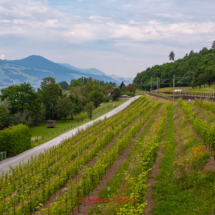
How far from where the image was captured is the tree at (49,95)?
7081 centimetres

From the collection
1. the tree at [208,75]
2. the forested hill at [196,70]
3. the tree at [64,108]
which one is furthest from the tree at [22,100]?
the tree at [208,75]

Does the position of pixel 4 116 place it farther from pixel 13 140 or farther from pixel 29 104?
pixel 13 140

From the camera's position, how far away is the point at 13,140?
80.4ft

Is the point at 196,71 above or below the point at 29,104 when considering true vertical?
above

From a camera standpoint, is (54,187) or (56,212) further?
(54,187)

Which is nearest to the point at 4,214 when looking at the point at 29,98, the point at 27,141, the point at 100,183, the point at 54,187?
the point at 54,187


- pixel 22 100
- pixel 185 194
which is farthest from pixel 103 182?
pixel 22 100

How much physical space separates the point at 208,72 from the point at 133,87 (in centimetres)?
5161

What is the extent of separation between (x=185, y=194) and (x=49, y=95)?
220ft

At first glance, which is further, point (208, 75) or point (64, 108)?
point (208, 75)

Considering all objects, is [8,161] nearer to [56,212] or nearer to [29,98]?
[56,212]

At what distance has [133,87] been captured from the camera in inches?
5187

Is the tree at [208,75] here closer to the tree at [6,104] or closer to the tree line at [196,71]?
the tree line at [196,71]

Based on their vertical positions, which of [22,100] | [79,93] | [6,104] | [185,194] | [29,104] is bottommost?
[185,194]
